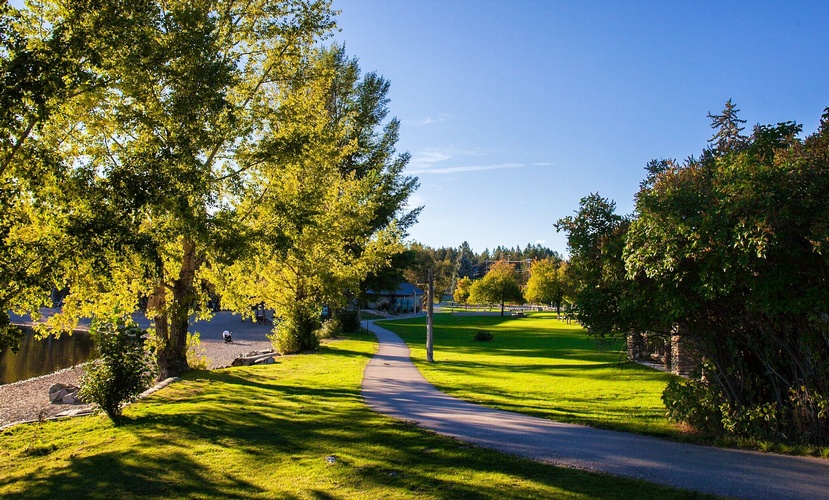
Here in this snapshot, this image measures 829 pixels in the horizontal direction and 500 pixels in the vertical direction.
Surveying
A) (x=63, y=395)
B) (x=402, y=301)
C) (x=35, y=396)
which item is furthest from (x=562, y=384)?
(x=402, y=301)

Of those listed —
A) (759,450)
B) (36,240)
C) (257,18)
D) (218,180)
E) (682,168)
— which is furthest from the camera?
(257,18)

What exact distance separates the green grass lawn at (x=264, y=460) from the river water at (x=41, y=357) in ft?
41.3

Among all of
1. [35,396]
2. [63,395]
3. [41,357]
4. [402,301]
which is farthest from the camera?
[402,301]

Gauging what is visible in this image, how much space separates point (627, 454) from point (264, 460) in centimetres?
475

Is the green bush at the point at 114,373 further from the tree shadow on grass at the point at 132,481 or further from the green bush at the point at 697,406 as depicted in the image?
the green bush at the point at 697,406

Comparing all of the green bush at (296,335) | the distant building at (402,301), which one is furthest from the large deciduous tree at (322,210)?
the distant building at (402,301)

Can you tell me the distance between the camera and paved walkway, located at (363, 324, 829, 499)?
627 centimetres

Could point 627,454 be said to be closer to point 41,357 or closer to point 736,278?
point 736,278

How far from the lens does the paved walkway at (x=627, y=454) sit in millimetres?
6266

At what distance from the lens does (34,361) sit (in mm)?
26219

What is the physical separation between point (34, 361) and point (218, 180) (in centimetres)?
1880

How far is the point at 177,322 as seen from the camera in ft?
53.0

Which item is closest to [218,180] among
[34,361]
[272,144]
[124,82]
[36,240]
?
[272,144]

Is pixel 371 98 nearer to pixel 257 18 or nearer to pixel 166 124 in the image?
pixel 257 18
